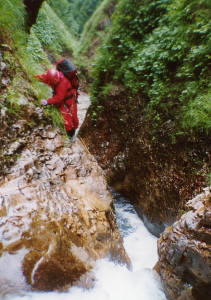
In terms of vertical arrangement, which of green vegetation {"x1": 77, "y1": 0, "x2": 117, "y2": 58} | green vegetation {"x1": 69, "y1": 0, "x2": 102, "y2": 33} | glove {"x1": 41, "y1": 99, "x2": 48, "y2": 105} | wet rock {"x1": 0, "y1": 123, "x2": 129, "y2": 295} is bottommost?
wet rock {"x1": 0, "y1": 123, "x2": 129, "y2": 295}

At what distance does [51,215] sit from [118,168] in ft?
10.7

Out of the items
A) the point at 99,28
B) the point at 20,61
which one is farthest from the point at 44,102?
the point at 99,28

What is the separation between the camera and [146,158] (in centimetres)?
592

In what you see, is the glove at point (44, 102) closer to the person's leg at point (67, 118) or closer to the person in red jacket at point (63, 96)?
the person in red jacket at point (63, 96)

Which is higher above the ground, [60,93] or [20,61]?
[20,61]

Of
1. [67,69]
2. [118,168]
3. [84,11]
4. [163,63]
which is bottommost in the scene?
[118,168]

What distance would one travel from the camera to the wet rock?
10.6 feet

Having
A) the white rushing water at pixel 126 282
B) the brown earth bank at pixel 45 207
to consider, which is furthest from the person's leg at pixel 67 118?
the white rushing water at pixel 126 282

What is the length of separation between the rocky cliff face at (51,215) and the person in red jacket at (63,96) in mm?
419

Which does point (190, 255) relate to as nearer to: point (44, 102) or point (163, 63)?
point (44, 102)

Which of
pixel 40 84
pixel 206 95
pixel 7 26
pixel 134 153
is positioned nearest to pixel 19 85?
pixel 40 84

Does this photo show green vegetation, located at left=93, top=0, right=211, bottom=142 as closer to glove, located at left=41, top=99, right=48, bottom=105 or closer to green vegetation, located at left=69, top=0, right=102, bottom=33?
glove, located at left=41, top=99, right=48, bottom=105

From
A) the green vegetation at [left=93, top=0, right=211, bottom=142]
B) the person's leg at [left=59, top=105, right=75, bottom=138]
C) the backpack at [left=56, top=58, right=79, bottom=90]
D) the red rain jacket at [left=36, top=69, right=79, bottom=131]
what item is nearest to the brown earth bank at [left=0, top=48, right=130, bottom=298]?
the person's leg at [left=59, top=105, right=75, bottom=138]

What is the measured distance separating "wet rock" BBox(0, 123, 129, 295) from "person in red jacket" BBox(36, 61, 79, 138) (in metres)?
0.49
